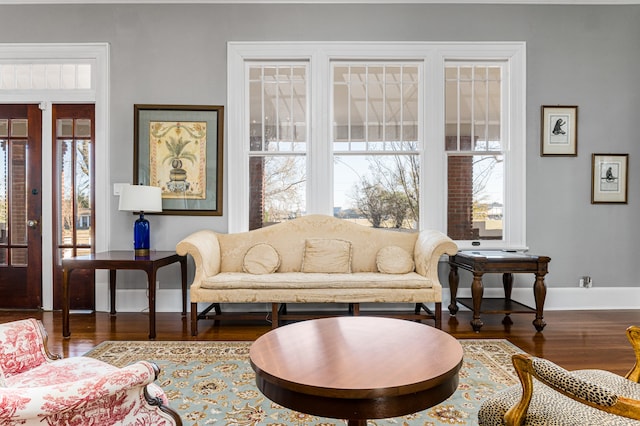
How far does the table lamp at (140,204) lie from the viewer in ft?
11.5

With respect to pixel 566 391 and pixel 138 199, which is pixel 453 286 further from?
pixel 138 199

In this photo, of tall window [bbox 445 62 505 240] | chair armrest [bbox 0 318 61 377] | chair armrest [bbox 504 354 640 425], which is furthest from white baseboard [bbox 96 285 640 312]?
chair armrest [bbox 504 354 640 425]

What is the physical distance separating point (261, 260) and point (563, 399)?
268cm

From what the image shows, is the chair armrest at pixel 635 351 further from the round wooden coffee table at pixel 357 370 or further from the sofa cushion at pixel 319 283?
the sofa cushion at pixel 319 283

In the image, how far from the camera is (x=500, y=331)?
3.37 meters

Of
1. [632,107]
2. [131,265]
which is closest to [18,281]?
[131,265]

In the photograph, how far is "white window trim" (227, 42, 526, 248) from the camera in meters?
4.03

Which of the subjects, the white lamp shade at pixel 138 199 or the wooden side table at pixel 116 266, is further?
the white lamp shade at pixel 138 199

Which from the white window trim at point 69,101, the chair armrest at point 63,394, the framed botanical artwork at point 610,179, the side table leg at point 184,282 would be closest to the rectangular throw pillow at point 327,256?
the side table leg at point 184,282

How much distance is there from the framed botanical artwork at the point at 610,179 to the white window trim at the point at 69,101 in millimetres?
Answer: 5140

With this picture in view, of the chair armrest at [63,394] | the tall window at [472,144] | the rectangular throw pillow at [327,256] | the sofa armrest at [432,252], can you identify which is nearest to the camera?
the chair armrest at [63,394]

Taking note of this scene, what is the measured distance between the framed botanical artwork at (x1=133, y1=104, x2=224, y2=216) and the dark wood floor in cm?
119

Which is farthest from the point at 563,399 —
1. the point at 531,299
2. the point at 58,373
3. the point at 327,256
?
the point at 531,299

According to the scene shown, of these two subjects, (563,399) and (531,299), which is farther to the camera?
(531,299)
